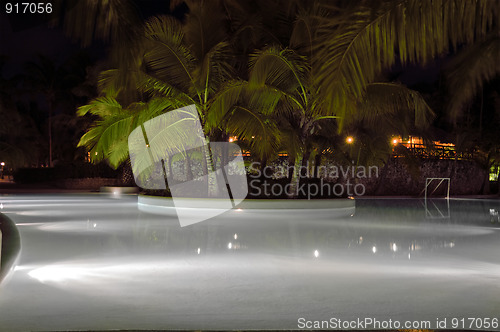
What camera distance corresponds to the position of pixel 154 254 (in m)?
8.44

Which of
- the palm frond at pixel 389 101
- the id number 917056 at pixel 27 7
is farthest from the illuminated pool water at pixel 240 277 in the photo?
the palm frond at pixel 389 101

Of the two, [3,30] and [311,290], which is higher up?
[3,30]

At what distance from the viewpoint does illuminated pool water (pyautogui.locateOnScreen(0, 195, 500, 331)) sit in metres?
4.77

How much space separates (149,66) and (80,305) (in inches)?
627

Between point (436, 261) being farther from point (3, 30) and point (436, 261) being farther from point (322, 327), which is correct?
point (3, 30)

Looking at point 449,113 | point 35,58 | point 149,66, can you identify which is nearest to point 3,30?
point 449,113

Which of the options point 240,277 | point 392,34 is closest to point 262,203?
point 240,277

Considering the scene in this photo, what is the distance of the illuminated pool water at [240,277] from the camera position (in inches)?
188

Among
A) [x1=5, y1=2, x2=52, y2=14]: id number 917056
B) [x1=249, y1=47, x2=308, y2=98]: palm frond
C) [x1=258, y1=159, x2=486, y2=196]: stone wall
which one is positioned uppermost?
[x1=249, y1=47, x2=308, y2=98]: palm frond

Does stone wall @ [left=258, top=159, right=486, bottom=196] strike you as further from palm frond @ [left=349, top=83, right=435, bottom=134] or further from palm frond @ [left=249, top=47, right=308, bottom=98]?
palm frond @ [left=349, top=83, right=435, bottom=134]

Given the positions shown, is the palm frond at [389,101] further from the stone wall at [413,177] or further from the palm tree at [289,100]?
the stone wall at [413,177]

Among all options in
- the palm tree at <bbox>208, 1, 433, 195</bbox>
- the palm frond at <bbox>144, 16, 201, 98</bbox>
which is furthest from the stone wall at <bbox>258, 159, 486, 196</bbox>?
the palm frond at <bbox>144, 16, 201, 98</bbox>

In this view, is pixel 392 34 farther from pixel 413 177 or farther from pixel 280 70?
pixel 413 177

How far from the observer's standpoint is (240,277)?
6.63 metres
